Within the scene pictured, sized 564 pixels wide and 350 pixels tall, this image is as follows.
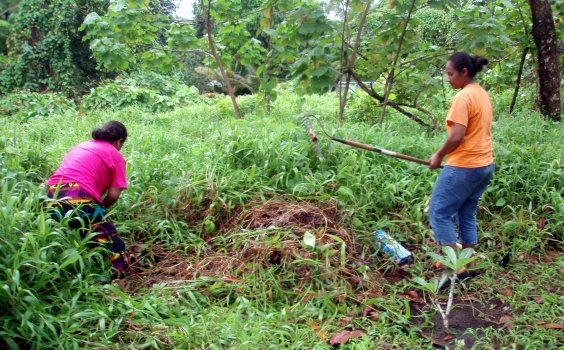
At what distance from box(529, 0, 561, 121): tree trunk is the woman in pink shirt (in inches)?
208

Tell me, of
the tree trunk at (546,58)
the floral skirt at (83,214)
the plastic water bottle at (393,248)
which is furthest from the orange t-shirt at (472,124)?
the tree trunk at (546,58)

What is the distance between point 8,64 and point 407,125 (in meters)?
12.3

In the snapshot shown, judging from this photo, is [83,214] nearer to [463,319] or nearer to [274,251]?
[274,251]

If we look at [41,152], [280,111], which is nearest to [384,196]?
[41,152]

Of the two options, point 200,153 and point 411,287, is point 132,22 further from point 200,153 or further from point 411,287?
point 411,287

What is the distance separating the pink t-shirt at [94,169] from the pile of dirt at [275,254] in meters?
0.66

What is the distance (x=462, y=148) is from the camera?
297 cm

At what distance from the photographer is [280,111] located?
766cm

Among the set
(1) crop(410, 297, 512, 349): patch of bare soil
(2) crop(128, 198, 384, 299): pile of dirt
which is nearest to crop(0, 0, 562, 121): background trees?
(2) crop(128, 198, 384, 299): pile of dirt

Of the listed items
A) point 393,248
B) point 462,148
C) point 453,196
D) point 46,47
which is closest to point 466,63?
point 462,148

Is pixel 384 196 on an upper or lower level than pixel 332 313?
upper

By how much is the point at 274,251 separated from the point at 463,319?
1316mm

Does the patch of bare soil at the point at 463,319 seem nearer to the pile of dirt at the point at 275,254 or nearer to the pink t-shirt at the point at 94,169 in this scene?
the pile of dirt at the point at 275,254

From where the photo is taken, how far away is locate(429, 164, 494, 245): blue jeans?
3.01 meters
